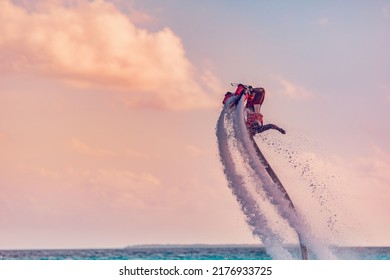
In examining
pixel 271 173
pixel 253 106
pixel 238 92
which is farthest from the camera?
pixel 271 173

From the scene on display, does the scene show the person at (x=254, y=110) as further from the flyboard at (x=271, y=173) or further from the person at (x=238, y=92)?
the flyboard at (x=271, y=173)

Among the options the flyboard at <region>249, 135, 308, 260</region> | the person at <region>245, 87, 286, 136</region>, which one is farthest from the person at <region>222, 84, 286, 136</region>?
the flyboard at <region>249, 135, 308, 260</region>

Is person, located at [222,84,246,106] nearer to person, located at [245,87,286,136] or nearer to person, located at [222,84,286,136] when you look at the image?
person, located at [222,84,286,136]

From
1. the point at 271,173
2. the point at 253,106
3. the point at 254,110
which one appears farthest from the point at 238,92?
the point at 271,173

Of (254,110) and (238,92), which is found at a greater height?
(238,92)

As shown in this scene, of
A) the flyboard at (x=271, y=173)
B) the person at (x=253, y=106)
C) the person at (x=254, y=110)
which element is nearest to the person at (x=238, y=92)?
the person at (x=253, y=106)

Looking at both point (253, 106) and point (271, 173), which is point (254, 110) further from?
point (271, 173)

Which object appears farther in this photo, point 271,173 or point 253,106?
point 271,173
